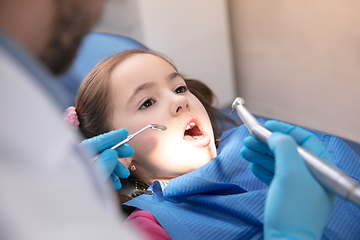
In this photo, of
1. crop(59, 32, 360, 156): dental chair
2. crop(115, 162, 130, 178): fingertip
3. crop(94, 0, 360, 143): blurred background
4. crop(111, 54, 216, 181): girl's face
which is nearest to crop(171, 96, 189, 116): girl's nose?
crop(111, 54, 216, 181): girl's face

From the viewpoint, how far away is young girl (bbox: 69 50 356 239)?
2.65 ft

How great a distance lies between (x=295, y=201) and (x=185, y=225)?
0.33 meters

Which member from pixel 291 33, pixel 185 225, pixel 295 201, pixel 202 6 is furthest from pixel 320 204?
pixel 202 6

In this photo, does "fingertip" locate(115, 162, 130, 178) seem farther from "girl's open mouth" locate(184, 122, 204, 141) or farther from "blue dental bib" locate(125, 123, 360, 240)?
"girl's open mouth" locate(184, 122, 204, 141)

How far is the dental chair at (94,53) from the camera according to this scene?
1453mm

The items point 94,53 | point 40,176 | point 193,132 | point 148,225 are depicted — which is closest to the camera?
point 40,176

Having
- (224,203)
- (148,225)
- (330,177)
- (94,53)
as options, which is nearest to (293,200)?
(330,177)

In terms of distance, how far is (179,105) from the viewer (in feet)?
3.22

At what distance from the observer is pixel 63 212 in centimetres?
20

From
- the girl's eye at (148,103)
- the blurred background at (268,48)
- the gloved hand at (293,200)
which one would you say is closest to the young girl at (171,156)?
the girl's eye at (148,103)

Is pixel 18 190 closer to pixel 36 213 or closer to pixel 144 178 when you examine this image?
pixel 36 213

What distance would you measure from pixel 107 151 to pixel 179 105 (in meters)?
0.26

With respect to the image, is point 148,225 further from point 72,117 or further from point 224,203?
point 72,117

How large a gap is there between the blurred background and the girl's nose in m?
0.98
